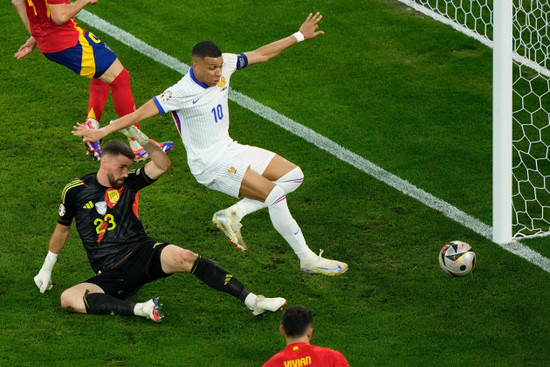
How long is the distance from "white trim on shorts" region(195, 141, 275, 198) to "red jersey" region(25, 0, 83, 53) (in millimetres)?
2207

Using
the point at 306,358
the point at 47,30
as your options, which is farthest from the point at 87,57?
the point at 306,358

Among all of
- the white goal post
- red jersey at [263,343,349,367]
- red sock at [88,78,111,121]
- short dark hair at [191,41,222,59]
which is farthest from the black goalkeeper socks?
red sock at [88,78,111,121]

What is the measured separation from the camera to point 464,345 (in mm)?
6914

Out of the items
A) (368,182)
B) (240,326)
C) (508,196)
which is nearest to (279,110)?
(368,182)

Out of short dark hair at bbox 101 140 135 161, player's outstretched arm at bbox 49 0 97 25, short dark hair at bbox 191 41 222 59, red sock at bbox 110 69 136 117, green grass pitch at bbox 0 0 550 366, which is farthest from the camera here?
red sock at bbox 110 69 136 117

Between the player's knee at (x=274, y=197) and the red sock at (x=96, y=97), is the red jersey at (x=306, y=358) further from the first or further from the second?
the red sock at (x=96, y=97)

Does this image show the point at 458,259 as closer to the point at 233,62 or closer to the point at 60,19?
the point at 233,62

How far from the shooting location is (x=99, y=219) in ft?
24.6

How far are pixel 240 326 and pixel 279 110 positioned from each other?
3.79m

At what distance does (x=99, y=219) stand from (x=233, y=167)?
1122 millimetres

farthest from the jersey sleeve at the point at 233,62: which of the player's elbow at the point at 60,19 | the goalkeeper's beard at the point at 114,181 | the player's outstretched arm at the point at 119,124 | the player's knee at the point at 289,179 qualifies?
the player's elbow at the point at 60,19

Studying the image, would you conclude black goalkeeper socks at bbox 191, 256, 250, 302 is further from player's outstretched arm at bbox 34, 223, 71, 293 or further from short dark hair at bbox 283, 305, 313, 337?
short dark hair at bbox 283, 305, 313, 337

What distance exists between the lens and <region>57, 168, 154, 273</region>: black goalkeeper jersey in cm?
749

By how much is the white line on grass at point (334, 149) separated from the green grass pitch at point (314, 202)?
0.09m
